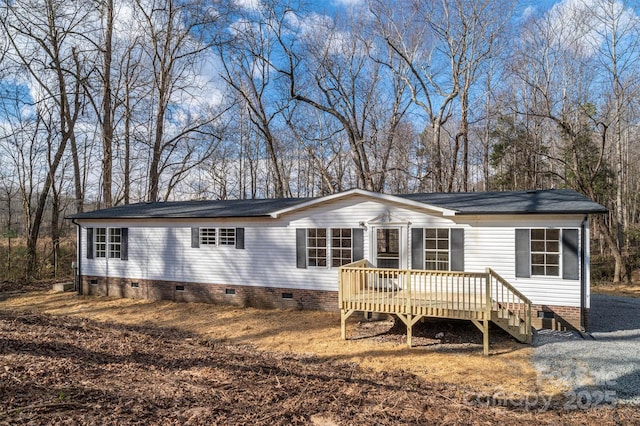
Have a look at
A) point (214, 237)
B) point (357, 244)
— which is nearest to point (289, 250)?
point (357, 244)

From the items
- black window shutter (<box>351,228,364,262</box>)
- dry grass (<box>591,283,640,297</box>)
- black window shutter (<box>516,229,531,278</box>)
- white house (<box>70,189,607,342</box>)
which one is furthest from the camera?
dry grass (<box>591,283,640,297</box>)

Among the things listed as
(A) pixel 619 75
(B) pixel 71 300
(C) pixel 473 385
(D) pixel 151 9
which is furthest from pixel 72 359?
(A) pixel 619 75

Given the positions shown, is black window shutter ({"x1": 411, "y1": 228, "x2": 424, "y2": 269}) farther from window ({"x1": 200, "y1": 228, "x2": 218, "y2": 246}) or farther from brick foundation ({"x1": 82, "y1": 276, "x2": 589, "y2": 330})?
window ({"x1": 200, "y1": 228, "x2": 218, "y2": 246})

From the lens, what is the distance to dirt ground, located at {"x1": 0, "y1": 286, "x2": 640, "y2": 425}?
4.12 meters

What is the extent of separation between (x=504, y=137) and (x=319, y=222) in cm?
1773

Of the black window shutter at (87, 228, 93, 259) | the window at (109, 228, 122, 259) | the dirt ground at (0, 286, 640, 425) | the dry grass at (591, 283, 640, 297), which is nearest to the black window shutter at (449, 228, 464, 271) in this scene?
the dirt ground at (0, 286, 640, 425)

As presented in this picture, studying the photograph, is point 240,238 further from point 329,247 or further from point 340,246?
point 340,246

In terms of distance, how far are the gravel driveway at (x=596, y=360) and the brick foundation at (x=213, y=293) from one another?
5.46 meters

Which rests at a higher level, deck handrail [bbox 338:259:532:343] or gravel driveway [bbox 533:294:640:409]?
deck handrail [bbox 338:259:532:343]

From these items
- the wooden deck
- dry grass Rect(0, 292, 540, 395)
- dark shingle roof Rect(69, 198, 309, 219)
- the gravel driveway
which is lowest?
dry grass Rect(0, 292, 540, 395)

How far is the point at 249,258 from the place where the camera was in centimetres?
1192

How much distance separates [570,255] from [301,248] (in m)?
6.88

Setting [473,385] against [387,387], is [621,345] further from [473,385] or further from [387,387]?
[387,387]

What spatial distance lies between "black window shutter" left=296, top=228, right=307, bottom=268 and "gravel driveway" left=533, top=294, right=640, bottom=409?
618cm
